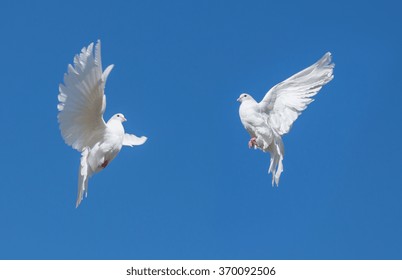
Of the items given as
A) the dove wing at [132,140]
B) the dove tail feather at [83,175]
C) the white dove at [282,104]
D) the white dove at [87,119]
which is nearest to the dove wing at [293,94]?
the white dove at [282,104]

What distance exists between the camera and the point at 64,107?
14.1 metres

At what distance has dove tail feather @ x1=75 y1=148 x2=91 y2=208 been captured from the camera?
47.9 ft

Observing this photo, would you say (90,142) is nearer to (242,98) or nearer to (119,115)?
(119,115)

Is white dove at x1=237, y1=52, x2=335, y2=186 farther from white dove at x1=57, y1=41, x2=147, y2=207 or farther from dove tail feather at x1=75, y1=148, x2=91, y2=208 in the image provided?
dove tail feather at x1=75, y1=148, x2=91, y2=208

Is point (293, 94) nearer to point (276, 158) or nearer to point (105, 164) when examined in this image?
point (276, 158)

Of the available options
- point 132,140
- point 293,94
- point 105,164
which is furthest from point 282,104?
point 105,164

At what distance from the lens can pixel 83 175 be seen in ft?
48.1

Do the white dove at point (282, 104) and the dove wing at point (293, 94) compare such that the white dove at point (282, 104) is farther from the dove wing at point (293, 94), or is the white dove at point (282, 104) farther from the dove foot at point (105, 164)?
the dove foot at point (105, 164)

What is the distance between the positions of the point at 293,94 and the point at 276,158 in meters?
1.28

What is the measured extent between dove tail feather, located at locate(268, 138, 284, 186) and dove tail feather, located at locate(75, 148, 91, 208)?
3.46 metres

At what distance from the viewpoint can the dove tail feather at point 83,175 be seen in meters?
14.6

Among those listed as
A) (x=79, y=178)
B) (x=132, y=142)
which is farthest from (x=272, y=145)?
(x=79, y=178)

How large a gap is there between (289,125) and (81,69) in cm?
421
